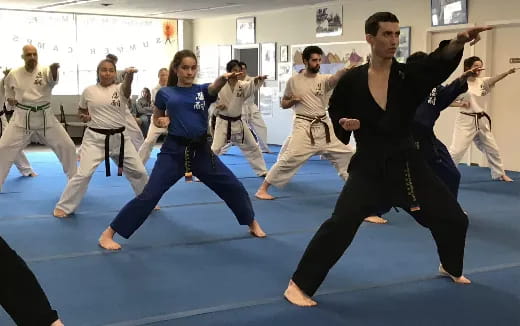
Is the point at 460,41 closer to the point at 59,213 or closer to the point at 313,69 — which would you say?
the point at 313,69

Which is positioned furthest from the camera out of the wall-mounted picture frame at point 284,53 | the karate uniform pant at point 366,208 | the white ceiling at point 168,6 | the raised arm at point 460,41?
the wall-mounted picture frame at point 284,53

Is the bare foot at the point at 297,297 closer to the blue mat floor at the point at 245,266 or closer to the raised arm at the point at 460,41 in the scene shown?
the blue mat floor at the point at 245,266

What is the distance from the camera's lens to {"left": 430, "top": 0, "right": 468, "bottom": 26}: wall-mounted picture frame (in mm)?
9312

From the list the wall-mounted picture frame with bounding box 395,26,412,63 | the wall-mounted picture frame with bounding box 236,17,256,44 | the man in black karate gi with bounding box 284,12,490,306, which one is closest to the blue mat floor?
the man in black karate gi with bounding box 284,12,490,306

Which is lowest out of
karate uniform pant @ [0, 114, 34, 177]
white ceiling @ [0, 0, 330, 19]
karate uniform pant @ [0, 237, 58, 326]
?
karate uniform pant @ [0, 114, 34, 177]

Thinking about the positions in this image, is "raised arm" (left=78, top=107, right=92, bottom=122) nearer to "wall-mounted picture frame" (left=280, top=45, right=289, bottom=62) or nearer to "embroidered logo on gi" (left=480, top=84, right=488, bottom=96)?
"embroidered logo on gi" (left=480, top=84, right=488, bottom=96)

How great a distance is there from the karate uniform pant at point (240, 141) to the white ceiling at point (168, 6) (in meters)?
3.55

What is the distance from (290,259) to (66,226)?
2083mm

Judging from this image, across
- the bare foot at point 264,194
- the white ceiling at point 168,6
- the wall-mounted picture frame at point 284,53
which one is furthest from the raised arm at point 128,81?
the wall-mounted picture frame at point 284,53

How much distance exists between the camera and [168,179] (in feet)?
15.4

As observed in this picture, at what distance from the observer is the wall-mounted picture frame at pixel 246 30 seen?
13.3 m

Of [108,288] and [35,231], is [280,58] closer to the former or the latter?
[35,231]

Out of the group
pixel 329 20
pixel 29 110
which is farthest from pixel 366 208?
pixel 329 20

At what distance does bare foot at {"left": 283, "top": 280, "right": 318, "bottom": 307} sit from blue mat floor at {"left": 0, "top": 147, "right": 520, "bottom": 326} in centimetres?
5
